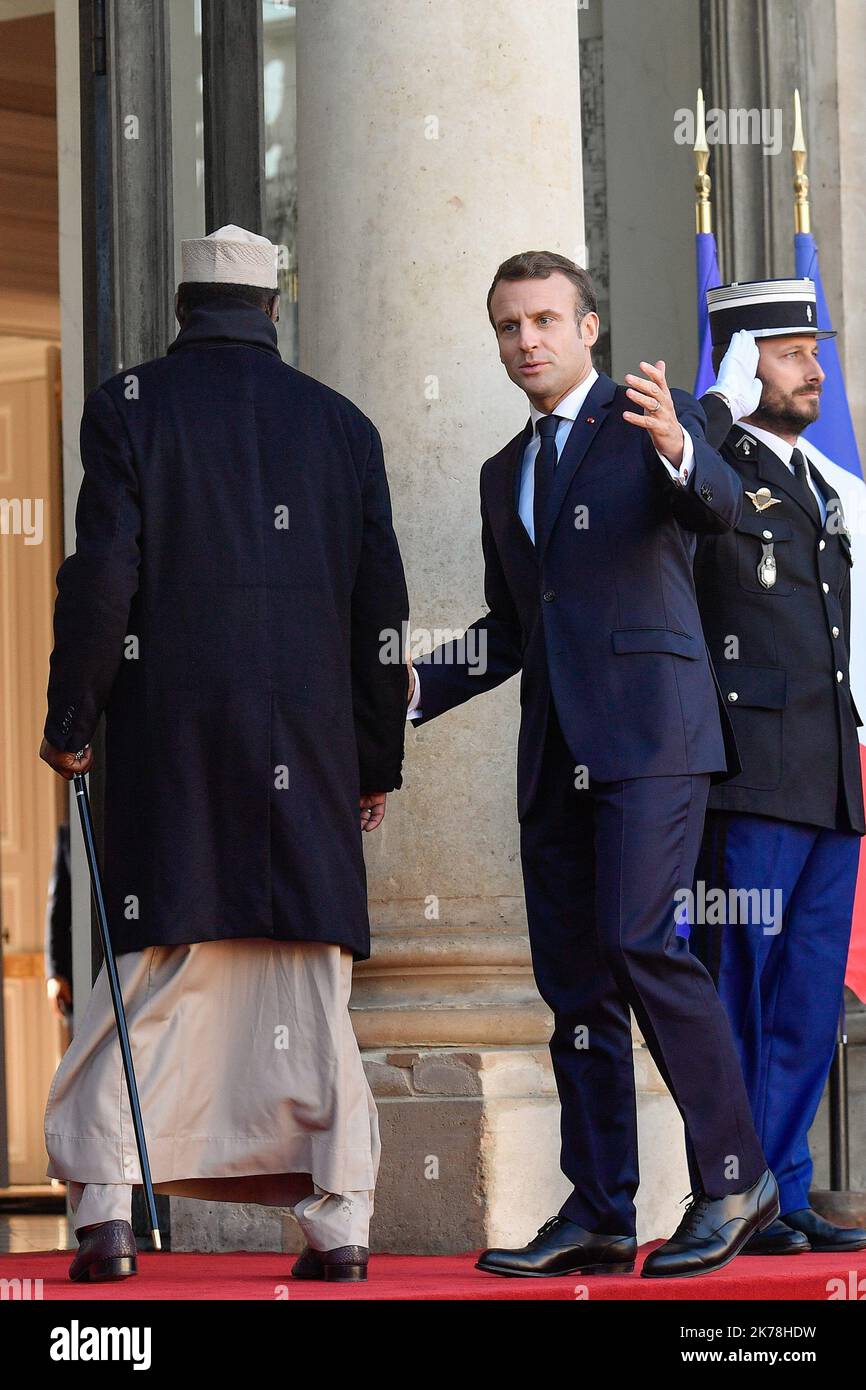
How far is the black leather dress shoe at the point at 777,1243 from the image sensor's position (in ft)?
17.4

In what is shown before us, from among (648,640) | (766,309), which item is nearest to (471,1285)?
(648,640)

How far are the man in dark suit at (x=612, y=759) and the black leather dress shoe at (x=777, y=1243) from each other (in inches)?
18.7

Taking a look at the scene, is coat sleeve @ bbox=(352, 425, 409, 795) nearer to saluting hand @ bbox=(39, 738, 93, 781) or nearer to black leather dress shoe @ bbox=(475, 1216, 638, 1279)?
saluting hand @ bbox=(39, 738, 93, 781)

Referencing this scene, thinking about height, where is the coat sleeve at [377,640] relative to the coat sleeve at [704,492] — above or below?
below

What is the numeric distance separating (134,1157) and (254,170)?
3297 mm

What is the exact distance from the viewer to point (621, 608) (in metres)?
4.92

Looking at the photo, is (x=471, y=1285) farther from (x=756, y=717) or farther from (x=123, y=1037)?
(x=756, y=717)

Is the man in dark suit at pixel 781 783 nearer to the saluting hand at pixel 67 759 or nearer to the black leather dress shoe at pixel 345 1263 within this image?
the black leather dress shoe at pixel 345 1263

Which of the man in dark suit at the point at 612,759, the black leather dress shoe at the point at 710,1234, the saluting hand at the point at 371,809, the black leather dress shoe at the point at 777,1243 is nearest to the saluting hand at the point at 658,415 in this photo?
the man in dark suit at the point at 612,759

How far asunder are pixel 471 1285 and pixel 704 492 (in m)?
1.48

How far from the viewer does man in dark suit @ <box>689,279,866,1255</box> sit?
5.55 metres

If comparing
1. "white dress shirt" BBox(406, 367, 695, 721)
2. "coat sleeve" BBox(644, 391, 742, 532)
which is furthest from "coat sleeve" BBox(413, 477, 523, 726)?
"coat sleeve" BBox(644, 391, 742, 532)
